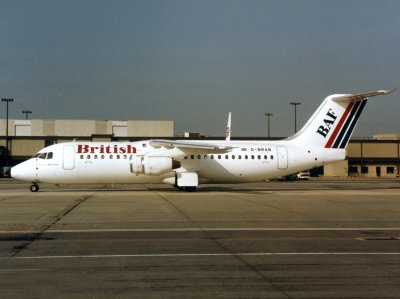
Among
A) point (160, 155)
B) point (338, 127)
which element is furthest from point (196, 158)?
point (338, 127)

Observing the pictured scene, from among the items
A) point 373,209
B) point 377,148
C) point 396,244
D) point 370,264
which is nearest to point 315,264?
point 370,264

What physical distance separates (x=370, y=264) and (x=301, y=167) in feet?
82.9

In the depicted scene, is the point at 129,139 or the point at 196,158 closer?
the point at 196,158

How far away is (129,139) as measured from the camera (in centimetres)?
7400

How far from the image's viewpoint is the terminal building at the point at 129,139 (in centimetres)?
7262

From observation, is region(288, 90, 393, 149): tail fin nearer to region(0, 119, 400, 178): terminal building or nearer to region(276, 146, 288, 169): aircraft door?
region(276, 146, 288, 169): aircraft door

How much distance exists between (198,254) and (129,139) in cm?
6464

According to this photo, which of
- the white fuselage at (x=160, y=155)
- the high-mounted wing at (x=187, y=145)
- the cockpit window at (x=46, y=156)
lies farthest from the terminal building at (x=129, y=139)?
the high-mounted wing at (x=187, y=145)

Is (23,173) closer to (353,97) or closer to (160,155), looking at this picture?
(160,155)

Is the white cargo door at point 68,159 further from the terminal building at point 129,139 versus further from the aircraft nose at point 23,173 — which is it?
the terminal building at point 129,139

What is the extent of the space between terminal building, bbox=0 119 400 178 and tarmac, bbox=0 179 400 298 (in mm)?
48819

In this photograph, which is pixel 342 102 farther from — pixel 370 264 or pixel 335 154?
pixel 370 264

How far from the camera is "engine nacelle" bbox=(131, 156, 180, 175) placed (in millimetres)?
31000

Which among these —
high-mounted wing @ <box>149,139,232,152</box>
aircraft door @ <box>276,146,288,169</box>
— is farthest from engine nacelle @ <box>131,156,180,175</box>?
aircraft door @ <box>276,146,288,169</box>
